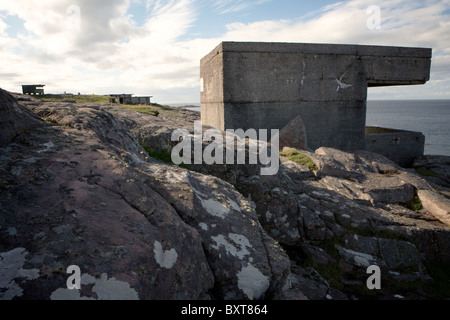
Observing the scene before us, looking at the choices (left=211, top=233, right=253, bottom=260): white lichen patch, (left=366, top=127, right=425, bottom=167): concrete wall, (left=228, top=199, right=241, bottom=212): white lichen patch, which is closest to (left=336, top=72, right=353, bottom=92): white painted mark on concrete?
(left=366, top=127, right=425, bottom=167): concrete wall

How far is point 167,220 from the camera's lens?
2186 mm

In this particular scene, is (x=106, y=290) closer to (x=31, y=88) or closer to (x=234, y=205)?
(x=234, y=205)

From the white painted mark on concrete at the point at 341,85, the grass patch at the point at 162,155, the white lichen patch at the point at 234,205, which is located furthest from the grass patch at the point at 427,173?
the white lichen patch at the point at 234,205

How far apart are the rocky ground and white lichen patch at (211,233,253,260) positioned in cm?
1

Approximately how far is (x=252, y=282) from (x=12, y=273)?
4.96 feet

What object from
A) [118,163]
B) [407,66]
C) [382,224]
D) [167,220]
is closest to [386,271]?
[382,224]

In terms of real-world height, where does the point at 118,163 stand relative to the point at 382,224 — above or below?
above

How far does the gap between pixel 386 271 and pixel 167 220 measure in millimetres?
3883

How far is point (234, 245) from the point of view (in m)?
2.46

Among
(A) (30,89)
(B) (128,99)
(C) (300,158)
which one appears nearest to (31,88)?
(A) (30,89)

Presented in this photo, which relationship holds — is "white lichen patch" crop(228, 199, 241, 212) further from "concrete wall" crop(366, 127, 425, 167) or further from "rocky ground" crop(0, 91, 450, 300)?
"concrete wall" crop(366, 127, 425, 167)

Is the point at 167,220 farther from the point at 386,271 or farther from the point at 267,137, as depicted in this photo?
the point at 267,137

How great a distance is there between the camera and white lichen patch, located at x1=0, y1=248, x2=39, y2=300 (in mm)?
1439

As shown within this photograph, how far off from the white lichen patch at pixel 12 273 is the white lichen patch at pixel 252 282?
1.33 m
